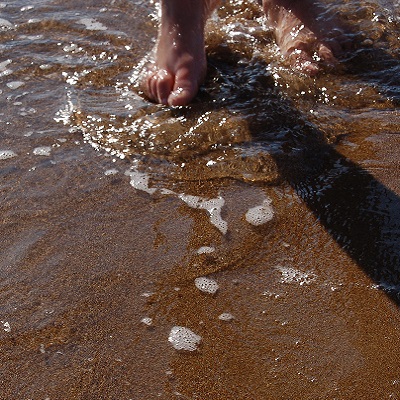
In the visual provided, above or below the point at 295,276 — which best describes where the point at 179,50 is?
above

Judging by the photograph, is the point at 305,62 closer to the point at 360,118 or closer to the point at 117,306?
the point at 360,118

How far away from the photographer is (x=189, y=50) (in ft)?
9.49

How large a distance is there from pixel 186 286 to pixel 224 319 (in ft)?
0.57

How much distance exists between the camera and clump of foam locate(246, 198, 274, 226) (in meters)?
2.12

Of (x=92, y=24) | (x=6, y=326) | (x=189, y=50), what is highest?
(x=189, y=50)

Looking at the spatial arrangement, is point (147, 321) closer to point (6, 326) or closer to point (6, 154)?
point (6, 326)

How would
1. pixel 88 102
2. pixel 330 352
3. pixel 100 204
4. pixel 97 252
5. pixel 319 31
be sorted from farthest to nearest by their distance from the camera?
pixel 319 31, pixel 88 102, pixel 100 204, pixel 97 252, pixel 330 352

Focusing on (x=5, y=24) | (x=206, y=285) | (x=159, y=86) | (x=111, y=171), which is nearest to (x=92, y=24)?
(x=5, y=24)

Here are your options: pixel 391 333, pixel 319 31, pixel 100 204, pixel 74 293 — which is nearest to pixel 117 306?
pixel 74 293

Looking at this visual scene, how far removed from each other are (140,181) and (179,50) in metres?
0.85

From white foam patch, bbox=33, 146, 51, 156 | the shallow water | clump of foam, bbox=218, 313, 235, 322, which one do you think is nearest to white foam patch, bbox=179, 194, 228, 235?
the shallow water

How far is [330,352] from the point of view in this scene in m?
1.66

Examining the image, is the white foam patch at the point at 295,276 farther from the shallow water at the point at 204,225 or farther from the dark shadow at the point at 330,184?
the dark shadow at the point at 330,184

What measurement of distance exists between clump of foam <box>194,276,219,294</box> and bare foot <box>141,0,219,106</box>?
1.14 m
